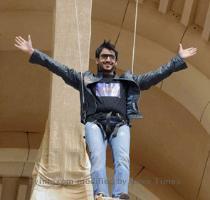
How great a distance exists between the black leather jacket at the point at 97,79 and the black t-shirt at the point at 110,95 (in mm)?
36

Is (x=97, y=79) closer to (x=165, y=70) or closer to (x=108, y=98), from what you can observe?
(x=108, y=98)

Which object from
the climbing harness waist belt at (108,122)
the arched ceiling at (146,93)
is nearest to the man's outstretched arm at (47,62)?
the climbing harness waist belt at (108,122)

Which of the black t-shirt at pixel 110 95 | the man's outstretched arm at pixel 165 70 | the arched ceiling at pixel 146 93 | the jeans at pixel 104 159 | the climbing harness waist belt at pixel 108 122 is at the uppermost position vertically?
the arched ceiling at pixel 146 93

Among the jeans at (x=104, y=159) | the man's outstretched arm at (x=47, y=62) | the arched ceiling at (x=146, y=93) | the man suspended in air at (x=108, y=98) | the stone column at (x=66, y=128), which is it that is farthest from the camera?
the arched ceiling at (x=146, y=93)

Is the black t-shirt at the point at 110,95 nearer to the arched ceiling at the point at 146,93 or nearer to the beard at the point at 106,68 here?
the beard at the point at 106,68

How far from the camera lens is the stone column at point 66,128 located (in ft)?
23.9

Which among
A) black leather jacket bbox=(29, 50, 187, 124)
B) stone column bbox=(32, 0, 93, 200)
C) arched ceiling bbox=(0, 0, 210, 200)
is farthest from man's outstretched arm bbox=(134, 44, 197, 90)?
arched ceiling bbox=(0, 0, 210, 200)

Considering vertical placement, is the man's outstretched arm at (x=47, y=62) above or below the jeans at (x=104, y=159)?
above

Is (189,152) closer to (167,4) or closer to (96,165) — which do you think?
(167,4)

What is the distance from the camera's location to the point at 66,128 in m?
7.67

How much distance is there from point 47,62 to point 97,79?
1.36 ft

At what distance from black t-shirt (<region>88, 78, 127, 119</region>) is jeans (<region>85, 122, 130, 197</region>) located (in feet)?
0.47

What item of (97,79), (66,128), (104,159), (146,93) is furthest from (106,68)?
(146,93)

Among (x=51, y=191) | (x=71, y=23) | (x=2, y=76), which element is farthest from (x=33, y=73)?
(x=51, y=191)
